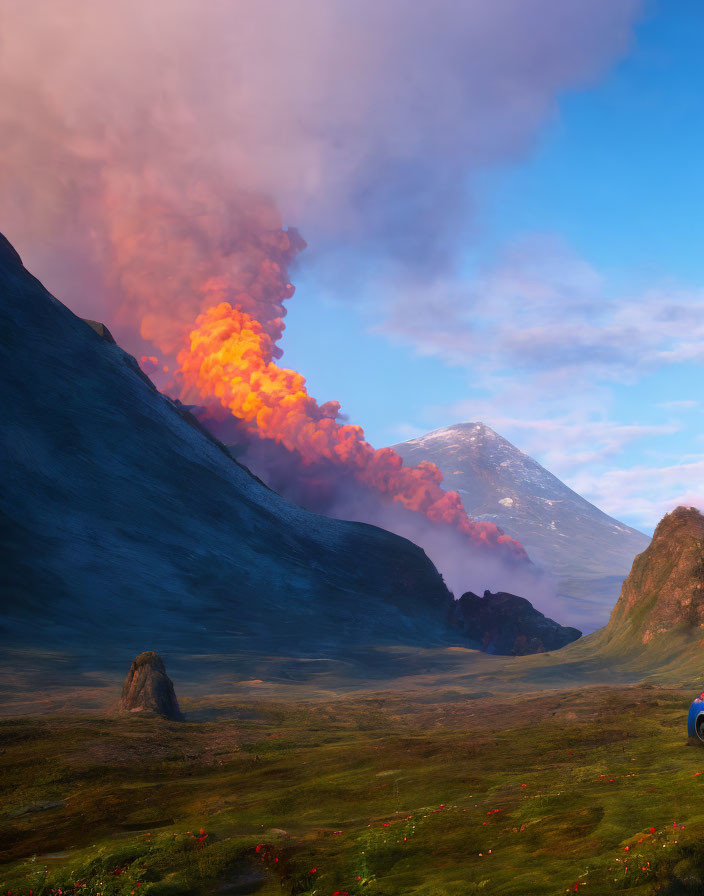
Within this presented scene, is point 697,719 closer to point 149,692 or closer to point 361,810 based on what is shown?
point 361,810

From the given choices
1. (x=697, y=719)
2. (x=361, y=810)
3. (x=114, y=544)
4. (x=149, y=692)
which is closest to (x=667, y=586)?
(x=149, y=692)

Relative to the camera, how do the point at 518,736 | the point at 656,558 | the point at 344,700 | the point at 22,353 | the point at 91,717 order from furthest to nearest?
the point at 22,353 → the point at 656,558 → the point at 344,700 → the point at 91,717 → the point at 518,736

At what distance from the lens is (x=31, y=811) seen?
31922 mm

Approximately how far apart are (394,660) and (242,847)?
430ft

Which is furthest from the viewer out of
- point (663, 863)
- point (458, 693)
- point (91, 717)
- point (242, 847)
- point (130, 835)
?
point (458, 693)

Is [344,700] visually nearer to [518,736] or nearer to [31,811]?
[518,736]

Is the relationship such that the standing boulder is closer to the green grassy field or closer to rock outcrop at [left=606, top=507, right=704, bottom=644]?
the green grassy field

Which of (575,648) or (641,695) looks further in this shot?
(575,648)

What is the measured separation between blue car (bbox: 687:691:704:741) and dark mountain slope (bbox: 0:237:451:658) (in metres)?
111

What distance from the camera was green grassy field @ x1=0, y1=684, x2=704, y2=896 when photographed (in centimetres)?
1786

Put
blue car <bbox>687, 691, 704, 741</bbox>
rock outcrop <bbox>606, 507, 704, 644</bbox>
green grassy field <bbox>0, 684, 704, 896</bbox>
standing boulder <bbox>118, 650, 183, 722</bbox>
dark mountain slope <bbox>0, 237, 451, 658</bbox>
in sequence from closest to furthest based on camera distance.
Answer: green grassy field <bbox>0, 684, 704, 896</bbox>, blue car <bbox>687, 691, 704, 741</bbox>, standing boulder <bbox>118, 650, 183, 722</bbox>, rock outcrop <bbox>606, 507, 704, 644</bbox>, dark mountain slope <bbox>0, 237, 451, 658</bbox>

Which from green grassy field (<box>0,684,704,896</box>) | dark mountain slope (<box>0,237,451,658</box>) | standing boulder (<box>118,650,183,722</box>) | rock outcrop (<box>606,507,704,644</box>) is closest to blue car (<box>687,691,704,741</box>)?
green grassy field (<box>0,684,704,896</box>)

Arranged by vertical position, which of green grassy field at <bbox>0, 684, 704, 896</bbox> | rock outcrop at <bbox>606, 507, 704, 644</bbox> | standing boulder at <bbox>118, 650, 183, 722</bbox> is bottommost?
green grassy field at <bbox>0, 684, 704, 896</bbox>

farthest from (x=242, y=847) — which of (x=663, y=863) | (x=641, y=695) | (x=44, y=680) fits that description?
(x=44, y=680)
